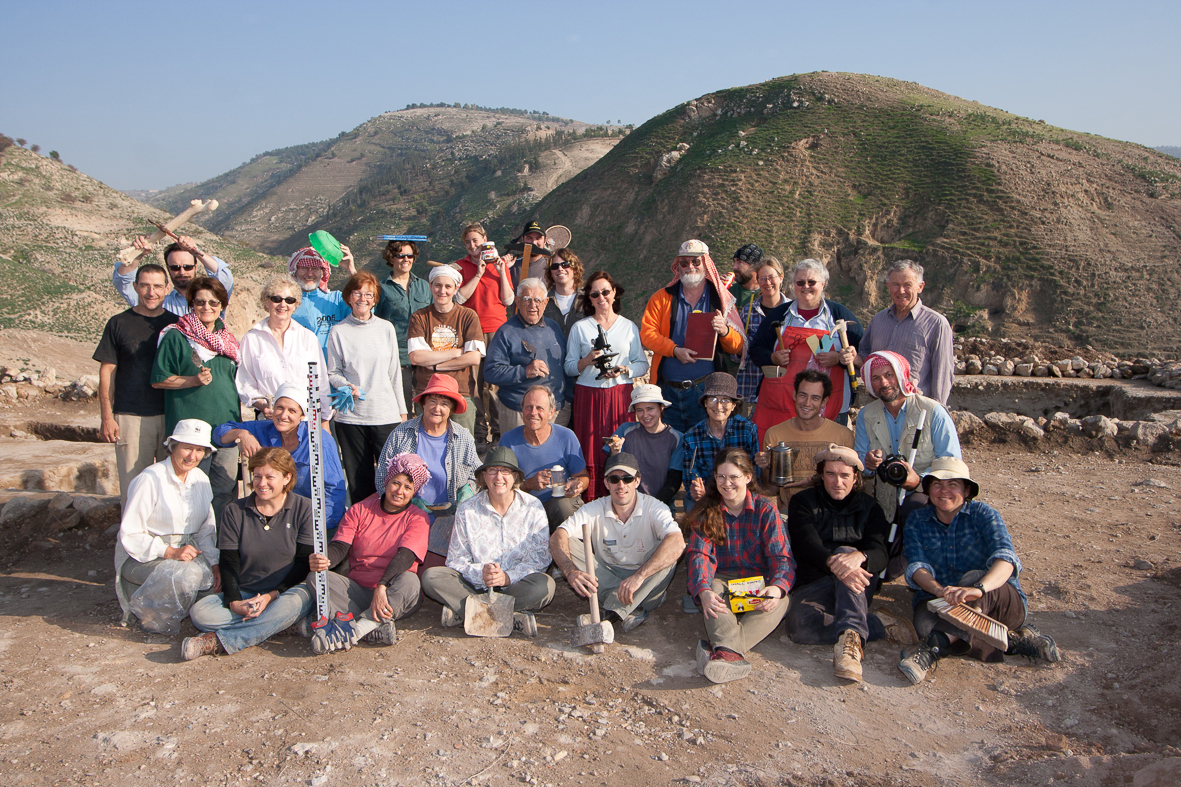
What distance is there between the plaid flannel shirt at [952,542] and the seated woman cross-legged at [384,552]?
10.2ft

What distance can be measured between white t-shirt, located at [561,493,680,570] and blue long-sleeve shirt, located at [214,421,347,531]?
1.60 metres

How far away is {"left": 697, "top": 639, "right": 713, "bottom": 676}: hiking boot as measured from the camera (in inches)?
162

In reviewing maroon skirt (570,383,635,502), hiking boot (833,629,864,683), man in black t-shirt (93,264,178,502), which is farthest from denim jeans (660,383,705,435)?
man in black t-shirt (93,264,178,502)

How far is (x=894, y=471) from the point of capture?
185 inches

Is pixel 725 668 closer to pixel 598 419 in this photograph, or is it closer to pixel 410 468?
pixel 410 468

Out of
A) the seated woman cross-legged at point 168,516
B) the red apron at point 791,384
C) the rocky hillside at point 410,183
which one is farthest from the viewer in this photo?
the rocky hillside at point 410,183

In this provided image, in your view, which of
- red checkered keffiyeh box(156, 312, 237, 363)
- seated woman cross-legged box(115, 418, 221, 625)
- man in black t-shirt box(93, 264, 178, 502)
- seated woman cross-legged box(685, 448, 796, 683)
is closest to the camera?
seated woman cross-legged box(685, 448, 796, 683)

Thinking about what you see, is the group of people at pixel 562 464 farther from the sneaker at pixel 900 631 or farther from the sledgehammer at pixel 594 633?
the sledgehammer at pixel 594 633

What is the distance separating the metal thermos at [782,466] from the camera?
4.95 meters

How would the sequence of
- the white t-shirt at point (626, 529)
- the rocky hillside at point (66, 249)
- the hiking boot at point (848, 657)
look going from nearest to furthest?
1. the hiking boot at point (848, 657)
2. the white t-shirt at point (626, 529)
3. the rocky hillside at point (66, 249)

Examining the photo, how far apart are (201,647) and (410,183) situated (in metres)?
81.0

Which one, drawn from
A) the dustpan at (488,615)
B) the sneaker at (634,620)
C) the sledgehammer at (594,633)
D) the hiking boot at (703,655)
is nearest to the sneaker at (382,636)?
the dustpan at (488,615)

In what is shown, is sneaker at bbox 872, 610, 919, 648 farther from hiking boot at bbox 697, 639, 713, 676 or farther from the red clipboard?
the red clipboard

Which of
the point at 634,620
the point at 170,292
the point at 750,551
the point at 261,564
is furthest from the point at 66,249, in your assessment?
the point at 750,551
